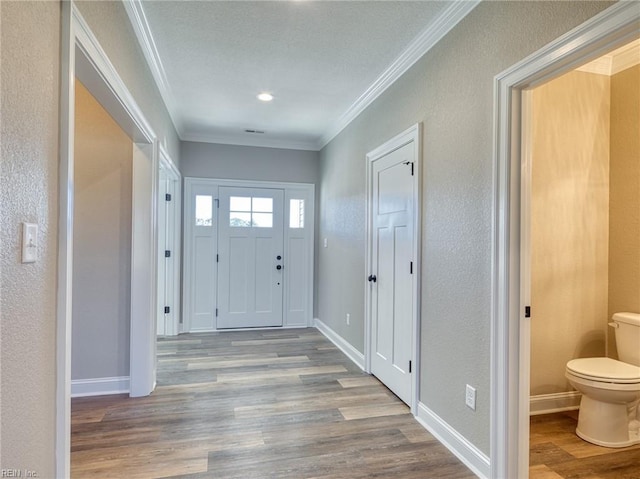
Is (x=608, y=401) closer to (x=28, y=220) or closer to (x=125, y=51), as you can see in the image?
(x=28, y=220)

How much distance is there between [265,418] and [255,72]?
8.73 ft

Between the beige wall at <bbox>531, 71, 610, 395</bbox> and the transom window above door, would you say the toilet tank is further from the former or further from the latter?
the transom window above door

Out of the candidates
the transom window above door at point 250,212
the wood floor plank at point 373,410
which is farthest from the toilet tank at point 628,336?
the transom window above door at point 250,212

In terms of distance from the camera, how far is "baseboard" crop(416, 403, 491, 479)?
184 centimetres

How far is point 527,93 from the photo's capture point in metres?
1.71

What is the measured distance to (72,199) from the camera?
1322 millimetres

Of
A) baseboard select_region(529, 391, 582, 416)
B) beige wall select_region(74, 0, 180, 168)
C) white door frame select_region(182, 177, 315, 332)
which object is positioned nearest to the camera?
beige wall select_region(74, 0, 180, 168)

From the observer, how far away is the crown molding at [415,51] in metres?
2.02

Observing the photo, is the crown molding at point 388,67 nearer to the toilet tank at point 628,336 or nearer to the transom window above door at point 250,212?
the transom window above door at point 250,212

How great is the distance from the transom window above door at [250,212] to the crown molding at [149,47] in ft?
4.96

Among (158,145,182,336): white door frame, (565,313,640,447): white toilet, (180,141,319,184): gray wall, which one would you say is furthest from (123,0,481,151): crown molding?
(565,313,640,447): white toilet

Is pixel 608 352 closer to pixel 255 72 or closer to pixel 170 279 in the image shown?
pixel 255 72

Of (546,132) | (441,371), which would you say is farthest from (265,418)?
(546,132)

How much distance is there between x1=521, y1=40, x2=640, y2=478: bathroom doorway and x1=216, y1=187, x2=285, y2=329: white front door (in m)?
3.25
